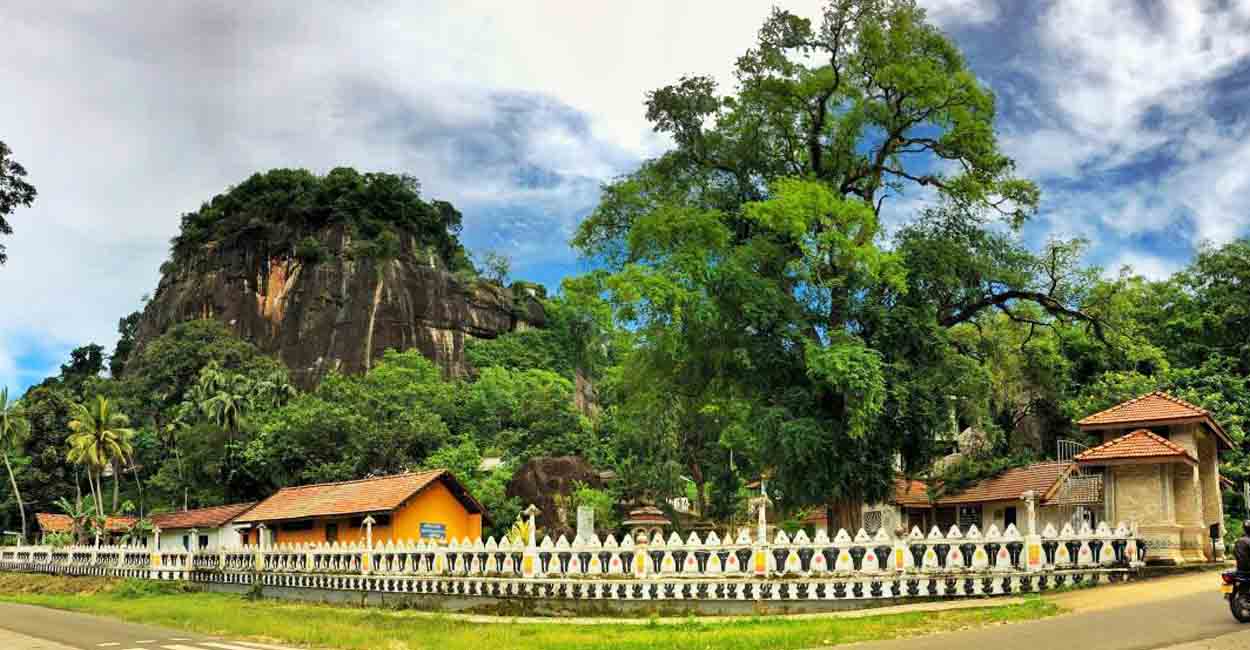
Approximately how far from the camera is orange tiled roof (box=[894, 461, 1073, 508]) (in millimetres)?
32688

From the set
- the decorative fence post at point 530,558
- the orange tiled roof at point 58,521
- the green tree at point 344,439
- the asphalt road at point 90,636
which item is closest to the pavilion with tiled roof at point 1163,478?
the decorative fence post at point 530,558

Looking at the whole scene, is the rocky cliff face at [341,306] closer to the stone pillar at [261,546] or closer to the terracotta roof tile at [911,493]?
the stone pillar at [261,546]

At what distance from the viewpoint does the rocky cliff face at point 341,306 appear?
84.2 m

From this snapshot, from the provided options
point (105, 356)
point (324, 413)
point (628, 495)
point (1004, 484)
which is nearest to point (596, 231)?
point (1004, 484)

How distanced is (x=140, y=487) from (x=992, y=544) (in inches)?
2614

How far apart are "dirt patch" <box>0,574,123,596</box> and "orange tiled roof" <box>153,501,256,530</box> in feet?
16.8

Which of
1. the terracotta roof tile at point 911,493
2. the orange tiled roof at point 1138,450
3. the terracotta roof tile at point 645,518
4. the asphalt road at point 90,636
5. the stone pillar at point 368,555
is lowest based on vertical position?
the asphalt road at point 90,636

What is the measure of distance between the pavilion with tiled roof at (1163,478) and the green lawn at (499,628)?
5.84 meters

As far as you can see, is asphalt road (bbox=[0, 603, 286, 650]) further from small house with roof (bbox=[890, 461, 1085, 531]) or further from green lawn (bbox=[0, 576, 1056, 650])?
small house with roof (bbox=[890, 461, 1085, 531])

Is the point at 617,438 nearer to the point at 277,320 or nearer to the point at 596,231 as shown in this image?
the point at 596,231

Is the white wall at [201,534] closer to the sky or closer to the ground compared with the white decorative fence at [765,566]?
closer to the ground

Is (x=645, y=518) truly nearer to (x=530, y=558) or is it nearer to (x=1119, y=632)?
(x=530, y=558)

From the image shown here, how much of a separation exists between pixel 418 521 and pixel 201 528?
18.1 metres

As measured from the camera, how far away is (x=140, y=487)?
2820 inches
